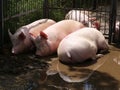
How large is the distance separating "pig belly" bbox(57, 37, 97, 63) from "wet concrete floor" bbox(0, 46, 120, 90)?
13 cm

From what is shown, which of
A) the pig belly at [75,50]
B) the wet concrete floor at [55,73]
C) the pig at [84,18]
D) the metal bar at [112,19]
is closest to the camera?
the wet concrete floor at [55,73]

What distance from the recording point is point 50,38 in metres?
7.23

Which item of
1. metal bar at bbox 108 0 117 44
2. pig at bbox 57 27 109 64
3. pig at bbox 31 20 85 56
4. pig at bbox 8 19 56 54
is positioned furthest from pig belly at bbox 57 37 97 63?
metal bar at bbox 108 0 117 44

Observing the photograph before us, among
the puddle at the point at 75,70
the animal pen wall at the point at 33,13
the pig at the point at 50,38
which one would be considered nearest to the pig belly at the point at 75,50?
the puddle at the point at 75,70

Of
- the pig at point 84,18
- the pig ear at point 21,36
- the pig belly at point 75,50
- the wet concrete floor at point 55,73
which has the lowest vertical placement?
the wet concrete floor at point 55,73

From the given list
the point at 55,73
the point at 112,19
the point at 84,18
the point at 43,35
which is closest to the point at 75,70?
the point at 55,73

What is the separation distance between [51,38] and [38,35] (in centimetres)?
27

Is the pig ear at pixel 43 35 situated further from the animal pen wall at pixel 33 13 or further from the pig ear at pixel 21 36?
the animal pen wall at pixel 33 13

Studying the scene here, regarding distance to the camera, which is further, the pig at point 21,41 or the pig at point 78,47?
the pig at point 21,41

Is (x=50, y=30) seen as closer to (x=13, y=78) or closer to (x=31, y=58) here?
A: (x=31, y=58)

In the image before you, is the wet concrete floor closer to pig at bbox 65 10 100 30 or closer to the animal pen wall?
the animal pen wall

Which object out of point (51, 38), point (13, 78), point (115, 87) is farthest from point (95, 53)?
point (13, 78)

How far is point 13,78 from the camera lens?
5.96 m

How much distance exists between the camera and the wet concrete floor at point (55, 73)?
18.6 feet
